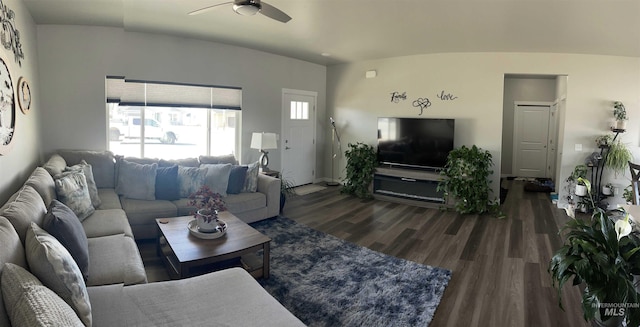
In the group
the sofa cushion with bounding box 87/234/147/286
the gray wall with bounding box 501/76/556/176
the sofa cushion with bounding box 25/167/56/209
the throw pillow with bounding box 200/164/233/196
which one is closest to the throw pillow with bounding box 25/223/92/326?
the sofa cushion with bounding box 87/234/147/286

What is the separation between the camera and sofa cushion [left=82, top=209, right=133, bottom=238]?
2936 millimetres

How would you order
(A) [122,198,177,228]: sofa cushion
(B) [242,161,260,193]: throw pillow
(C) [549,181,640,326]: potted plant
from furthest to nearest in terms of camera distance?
(B) [242,161,260,193]: throw pillow < (A) [122,198,177,228]: sofa cushion < (C) [549,181,640,326]: potted plant

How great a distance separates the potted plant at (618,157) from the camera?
5.15 meters

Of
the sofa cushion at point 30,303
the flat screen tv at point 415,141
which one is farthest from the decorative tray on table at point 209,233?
the flat screen tv at point 415,141

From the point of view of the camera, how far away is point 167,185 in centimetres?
420

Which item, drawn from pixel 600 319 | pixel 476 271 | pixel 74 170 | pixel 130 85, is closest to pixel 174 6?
pixel 130 85

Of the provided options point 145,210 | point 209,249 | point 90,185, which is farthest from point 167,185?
point 209,249

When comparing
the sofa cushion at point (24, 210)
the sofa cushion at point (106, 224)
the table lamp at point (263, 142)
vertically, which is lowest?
the sofa cushion at point (106, 224)

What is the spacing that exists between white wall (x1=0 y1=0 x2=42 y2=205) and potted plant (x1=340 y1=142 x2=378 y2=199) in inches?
177

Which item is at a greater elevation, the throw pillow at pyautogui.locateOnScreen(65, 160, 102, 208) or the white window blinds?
the white window blinds

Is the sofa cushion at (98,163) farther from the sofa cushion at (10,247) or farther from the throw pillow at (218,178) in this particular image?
the sofa cushion at (10,247)

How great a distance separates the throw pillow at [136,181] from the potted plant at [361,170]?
11.1ft

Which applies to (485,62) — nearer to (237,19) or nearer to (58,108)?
(237,19)

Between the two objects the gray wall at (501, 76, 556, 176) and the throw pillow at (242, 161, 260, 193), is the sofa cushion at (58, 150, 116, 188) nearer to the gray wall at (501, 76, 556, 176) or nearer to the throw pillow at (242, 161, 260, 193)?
the throw pillow at (242, 161, 260, 193)
